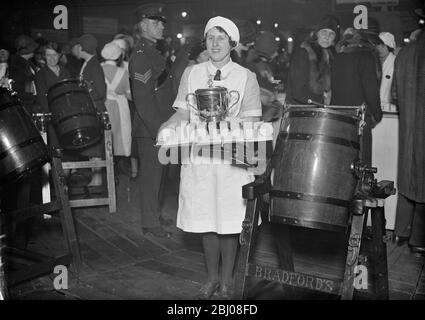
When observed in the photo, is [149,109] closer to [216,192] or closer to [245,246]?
[216,192]

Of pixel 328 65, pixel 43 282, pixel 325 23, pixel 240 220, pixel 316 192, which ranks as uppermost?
pixel 325 23

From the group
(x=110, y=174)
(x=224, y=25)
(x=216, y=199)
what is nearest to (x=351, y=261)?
(x=216, y=199)

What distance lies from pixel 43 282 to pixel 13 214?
65 cm

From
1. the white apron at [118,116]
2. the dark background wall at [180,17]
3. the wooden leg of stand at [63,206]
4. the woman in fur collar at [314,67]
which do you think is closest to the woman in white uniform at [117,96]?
the white apron at [118,116]

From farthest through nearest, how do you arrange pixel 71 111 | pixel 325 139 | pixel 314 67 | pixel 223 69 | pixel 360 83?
pixel 314 67 < pixel 71 111 < pixel 360 83 < pixel 223 69 < pixel 325 139

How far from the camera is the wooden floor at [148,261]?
358cm

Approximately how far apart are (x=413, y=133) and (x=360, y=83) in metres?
0.81

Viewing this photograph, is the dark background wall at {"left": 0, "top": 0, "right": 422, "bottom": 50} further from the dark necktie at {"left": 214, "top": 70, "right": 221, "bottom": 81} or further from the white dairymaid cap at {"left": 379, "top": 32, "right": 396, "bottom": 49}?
the dark necktie at {"left": 214, "top": 70, "right": 221, "bottom": 81}

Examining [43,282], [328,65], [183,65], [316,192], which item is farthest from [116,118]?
[316,192]

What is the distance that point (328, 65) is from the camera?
5.43m

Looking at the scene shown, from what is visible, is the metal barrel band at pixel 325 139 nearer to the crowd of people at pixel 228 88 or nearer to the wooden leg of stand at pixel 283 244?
the crowd of people at pixel 228 88

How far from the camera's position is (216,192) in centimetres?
327
